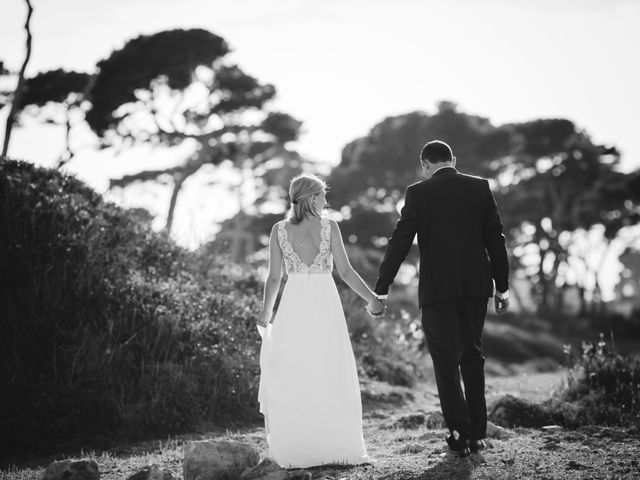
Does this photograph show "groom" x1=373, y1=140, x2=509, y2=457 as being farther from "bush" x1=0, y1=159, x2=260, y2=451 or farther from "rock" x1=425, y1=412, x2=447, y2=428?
"bush" x1=0, y1=159, x2=260, y2=451

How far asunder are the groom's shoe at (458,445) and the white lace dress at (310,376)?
0.63m

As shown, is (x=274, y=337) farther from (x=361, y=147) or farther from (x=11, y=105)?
(x=361, y=147)

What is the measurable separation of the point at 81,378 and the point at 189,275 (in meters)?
3.24

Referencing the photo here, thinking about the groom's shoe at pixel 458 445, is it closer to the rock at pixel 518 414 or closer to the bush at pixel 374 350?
the rock at pixel 518 414

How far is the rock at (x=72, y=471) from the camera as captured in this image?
424 centimetres

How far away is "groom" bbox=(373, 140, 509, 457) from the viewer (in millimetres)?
4680

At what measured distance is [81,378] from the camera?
23.6 feet

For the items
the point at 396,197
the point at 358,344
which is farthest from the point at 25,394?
the point at 396,197

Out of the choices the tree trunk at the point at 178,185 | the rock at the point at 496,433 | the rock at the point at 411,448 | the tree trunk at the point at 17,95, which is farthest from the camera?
the tree trunk at the point at 178,185

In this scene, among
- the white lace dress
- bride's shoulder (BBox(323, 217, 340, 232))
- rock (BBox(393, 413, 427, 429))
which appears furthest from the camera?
rock (BBox(393, 413, 427, 429))

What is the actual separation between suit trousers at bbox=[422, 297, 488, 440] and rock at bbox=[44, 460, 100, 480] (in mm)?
2367

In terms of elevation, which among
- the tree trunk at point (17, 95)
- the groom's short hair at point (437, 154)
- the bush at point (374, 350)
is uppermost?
the tree trunk at point (17, 95)

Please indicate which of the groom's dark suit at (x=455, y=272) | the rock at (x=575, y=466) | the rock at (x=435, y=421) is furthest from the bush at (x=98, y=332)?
the rock at (x=575, y=466)

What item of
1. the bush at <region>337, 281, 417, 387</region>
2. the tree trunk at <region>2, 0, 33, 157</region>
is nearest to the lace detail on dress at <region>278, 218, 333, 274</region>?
the bush at <region>337, 281, 417, 387</region>
